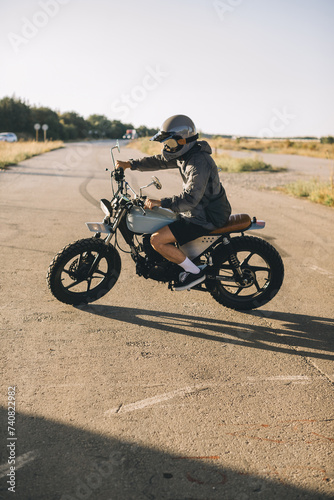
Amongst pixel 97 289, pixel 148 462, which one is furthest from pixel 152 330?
pixel 148 462

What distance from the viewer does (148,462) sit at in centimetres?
261

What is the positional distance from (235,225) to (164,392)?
1.94 m

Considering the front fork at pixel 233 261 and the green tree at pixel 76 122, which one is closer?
the front fork at pixel 233 261

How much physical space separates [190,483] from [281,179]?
1781 cm

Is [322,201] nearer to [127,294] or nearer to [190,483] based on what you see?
[127,294]

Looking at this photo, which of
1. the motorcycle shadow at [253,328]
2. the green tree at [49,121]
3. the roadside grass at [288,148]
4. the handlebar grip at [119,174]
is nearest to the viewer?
the motorcycle shadow at [253,328]

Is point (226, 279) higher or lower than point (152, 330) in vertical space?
higher

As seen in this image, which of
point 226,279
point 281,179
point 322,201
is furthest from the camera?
point 281,179

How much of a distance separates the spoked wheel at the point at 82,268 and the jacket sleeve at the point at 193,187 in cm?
89

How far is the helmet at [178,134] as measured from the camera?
4.23 metres

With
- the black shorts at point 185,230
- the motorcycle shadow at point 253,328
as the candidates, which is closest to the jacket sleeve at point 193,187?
the black shorts at point 185,230

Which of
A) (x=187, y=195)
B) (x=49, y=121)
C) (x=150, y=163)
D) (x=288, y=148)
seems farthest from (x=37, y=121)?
(x=187, y=195)

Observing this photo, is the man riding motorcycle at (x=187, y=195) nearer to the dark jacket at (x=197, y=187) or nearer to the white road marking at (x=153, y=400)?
the dark jacket at (x=197, y=187)

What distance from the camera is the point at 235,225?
463 centimetres
